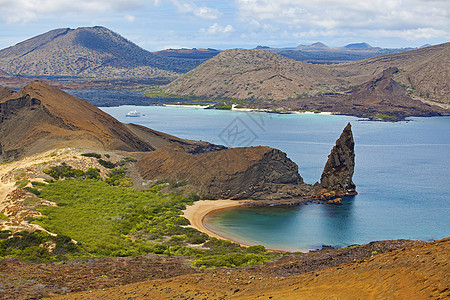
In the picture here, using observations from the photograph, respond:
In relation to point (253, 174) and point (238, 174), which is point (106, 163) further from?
point (253, 174)

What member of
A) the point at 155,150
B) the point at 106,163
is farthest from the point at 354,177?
the point at 106,163

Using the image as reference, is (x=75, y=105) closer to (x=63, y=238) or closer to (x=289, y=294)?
(x=63, y=238)

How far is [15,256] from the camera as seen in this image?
1188 inches

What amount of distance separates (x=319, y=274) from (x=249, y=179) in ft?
126

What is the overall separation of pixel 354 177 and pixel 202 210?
2935cm

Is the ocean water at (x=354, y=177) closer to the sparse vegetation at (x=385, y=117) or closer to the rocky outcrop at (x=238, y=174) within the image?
the rocky outcrop at (x=238, y=174)

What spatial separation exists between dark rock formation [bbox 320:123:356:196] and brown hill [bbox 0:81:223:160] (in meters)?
30.9

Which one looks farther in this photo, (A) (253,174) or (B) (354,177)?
(B) (354,177)

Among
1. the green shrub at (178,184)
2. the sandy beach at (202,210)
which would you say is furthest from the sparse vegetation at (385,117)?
the green shrub at (178,184)

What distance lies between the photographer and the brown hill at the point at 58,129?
73.7 metres

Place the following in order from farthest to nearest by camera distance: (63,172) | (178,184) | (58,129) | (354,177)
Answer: (58,129), (354,177), (178,184), (63,172)

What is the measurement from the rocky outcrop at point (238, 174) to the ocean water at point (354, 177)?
391 centimetres

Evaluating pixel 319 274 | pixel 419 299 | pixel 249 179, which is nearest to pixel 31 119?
pixel 249 179

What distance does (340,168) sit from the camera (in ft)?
203
